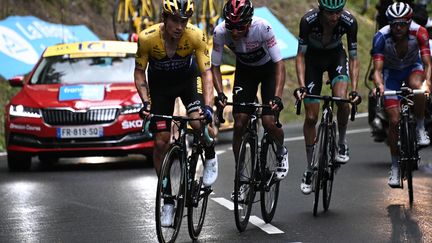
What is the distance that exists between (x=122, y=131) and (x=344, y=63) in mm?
4542

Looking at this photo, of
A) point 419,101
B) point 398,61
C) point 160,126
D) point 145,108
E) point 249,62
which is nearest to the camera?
point 145,108

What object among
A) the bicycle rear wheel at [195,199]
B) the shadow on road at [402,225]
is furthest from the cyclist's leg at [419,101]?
the bicycle rear wheel at [195,199]

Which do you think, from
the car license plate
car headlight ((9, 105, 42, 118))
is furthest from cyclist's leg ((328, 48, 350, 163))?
car headlight ((9, 105, 42, 118))

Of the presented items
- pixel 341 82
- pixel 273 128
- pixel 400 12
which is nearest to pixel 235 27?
pixel 273 128

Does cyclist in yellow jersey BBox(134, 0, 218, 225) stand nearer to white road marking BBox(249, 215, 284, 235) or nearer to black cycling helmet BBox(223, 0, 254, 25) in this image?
black cycling helmet BBox(223, 0, 254, 25)

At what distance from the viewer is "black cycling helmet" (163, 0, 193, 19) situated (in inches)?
372

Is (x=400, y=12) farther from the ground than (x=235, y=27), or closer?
farther from the ground

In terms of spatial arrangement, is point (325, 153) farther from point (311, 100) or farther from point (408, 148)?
point (408, 148)

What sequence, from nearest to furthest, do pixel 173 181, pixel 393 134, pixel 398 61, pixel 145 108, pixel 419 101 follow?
pixel 173 181 < pixel 145 108 < pixel 393 134 < pixel 398 61 < pixel 419 101

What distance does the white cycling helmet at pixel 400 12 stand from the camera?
39.1ft

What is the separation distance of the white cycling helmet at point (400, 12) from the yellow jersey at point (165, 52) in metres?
2.79

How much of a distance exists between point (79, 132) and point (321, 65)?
4.67 meters

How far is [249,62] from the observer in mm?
10922

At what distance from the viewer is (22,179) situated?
49.2 feet
